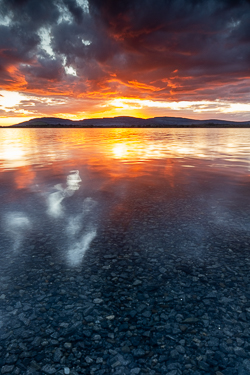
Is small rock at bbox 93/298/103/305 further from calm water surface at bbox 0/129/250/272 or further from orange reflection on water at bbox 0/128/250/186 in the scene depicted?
orange reflection on water at bbox 0/128/250/186

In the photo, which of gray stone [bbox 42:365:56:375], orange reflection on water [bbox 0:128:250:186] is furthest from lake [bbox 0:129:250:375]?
orange reflection on water [bbox 0:128:250:186]

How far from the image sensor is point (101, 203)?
976 cm

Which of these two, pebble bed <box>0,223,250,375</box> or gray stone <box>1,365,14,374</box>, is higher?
gray stone <box>1,365,14,374</box>

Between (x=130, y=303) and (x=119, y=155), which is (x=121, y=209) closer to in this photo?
(x=130, y=303)

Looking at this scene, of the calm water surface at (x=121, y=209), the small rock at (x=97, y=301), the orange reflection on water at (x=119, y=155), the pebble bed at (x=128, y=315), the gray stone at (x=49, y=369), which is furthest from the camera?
the orange reflection on water at (x=119, y=155)

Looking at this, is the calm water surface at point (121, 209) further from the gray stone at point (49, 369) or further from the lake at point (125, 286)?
the gray stone at point (49, 369)

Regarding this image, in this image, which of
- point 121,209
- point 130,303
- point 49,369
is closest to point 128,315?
point 130,303

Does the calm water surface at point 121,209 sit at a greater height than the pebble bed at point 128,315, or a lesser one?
lesser

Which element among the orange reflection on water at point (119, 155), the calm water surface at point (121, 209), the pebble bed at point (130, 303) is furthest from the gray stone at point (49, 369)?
the orange reflection on water at point (119, 155)

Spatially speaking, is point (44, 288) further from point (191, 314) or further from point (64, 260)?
point (191, 314)

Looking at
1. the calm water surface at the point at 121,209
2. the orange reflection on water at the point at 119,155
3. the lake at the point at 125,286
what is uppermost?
the lake at the point at 125,286

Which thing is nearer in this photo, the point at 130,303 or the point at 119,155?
the point at 130,303

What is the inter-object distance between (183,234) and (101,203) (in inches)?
155

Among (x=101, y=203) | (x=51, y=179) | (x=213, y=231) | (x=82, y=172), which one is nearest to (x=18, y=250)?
(x=101, y=203)
